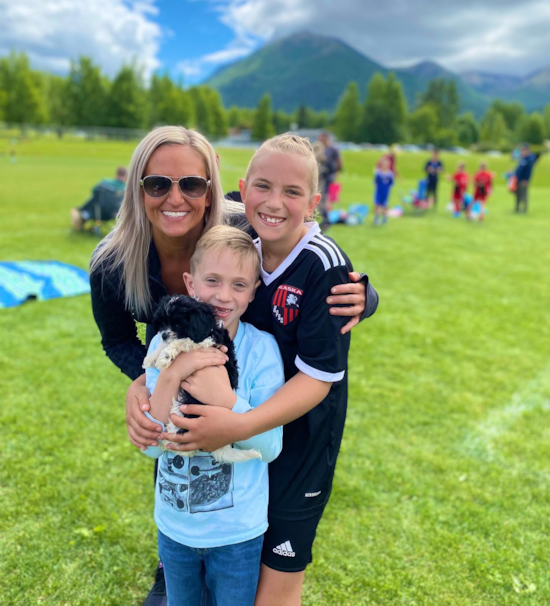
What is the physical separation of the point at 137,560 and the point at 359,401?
2.46 metres

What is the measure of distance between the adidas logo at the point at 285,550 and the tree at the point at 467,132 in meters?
113

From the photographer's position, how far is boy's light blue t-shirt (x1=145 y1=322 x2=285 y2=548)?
1619mm

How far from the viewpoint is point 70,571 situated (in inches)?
101

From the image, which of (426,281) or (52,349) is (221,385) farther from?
(426,281)

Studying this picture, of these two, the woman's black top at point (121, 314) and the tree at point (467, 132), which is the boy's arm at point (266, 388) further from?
the tree at point (467, 132)

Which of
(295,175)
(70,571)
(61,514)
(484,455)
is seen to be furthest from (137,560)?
(484,455)

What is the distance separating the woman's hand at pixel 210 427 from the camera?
1.46 meters

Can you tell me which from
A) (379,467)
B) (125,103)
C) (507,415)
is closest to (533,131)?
(125,103)

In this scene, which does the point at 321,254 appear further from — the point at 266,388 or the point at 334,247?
the point at 266,388

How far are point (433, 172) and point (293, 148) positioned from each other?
16415 millimetres

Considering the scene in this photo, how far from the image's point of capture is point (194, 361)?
148 centimetres

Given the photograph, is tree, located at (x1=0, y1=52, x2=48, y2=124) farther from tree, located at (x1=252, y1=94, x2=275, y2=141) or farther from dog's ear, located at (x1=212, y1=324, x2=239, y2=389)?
dog's ear, located at (x1=212, y1=324, x2=239, y2=389)

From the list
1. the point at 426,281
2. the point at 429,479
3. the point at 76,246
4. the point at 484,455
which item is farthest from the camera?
the point at 76,246

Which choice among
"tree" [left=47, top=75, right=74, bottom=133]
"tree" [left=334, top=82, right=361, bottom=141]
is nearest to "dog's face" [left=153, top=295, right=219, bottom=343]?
"tree" [left=47, top=75, right=74, bottom=133]
